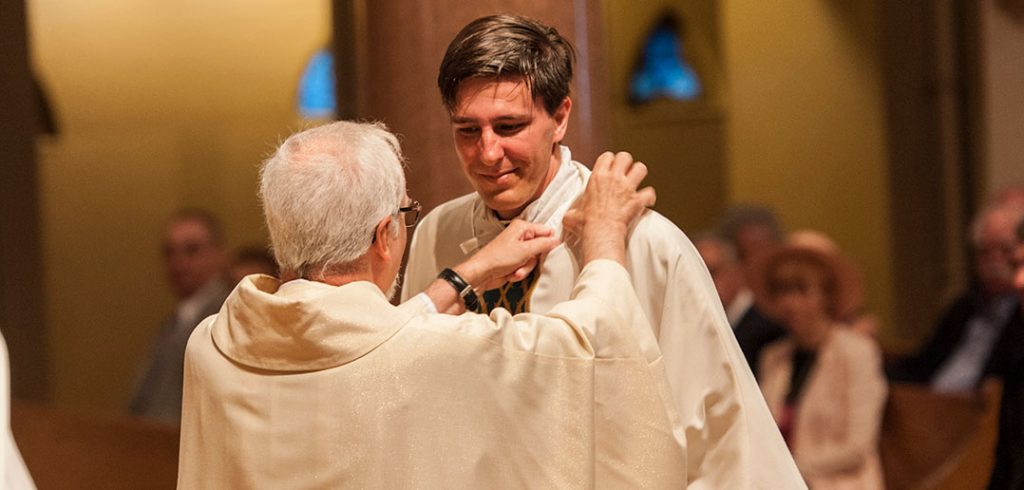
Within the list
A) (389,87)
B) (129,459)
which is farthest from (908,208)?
(389,87)

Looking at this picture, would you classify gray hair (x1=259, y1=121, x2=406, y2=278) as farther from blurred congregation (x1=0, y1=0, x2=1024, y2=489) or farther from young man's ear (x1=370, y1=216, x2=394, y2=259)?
blurred congregation (x1=0, y1=0, x2=1024, y2=489)

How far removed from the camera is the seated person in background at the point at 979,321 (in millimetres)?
7734

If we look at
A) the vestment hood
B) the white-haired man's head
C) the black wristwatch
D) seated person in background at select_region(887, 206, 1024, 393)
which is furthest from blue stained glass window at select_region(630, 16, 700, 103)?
the vestment hood

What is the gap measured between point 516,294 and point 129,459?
177 inches

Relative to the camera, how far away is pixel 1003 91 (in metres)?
12.0

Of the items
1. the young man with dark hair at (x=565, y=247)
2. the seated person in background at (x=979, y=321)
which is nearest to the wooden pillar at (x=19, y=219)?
the seated person in background at (x=979, y=321)

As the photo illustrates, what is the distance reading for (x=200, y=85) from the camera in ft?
50.6

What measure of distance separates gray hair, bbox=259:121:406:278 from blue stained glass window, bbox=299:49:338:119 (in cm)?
1238

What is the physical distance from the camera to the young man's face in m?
3.29

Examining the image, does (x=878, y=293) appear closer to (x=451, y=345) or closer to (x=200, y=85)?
(x=200, y=85)

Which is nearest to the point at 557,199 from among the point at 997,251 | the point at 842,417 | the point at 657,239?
the point at 657,239

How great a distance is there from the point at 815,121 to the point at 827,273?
22.2ft

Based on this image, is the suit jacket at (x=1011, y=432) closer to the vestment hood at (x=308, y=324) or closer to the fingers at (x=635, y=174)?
the fingers at (x=635, y=174)

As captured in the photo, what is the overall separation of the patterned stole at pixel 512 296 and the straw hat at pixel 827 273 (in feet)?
11.3
